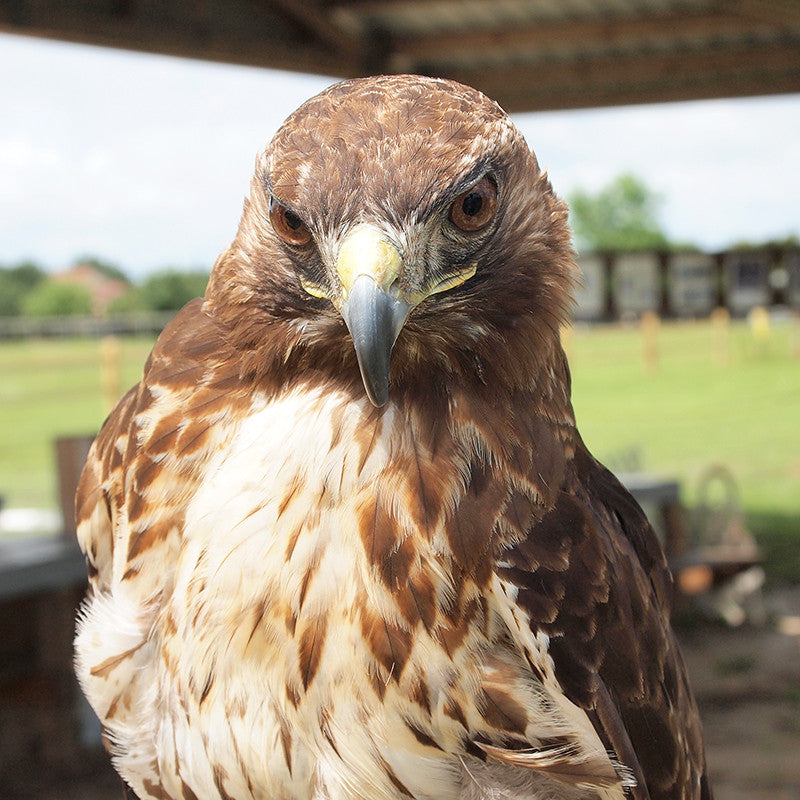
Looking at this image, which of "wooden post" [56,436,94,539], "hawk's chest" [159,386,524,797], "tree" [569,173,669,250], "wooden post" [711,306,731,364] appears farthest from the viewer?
"tree" [569,173,669,250]

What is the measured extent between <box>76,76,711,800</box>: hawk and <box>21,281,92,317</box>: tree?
1701 centimetres

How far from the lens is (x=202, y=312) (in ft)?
6.30

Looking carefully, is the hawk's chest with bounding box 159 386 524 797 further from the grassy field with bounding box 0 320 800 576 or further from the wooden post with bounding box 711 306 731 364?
the wooden post with bounding box 711 306 731 364

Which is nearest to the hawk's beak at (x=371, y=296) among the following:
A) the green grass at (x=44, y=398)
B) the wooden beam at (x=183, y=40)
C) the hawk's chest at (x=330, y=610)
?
the hawk's chest at (x=330, y=610)

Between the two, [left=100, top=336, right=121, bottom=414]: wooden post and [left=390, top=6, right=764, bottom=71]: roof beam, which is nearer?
[left=390, top=6, right=764, bottom=71]: roof beam

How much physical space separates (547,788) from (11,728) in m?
4.49

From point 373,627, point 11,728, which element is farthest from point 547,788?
point 11,728

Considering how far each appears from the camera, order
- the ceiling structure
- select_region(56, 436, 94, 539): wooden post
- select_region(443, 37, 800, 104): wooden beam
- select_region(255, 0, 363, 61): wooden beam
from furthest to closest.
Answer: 1. select_region(443, 37, 800, 104): wooden beam
2. select_region(255, 0, 363, 61): wooden beam
3. select_region(56, 436, 94, 539): wooden post
4. the ceiling structure

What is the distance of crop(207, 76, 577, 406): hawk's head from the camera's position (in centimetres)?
146

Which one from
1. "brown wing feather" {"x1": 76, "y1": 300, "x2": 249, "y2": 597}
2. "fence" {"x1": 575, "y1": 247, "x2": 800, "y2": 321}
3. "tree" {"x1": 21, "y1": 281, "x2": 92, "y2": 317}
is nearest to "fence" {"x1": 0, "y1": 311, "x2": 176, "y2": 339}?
"tree" {"x1": 21, "y1": 281, "x2": 92, "y2": 317}

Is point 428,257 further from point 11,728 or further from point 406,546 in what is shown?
point 11,728

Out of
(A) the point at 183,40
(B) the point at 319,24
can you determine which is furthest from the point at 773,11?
(A) the point at 183,40

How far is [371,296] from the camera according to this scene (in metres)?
1.42

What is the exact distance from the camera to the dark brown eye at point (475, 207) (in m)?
1.53
